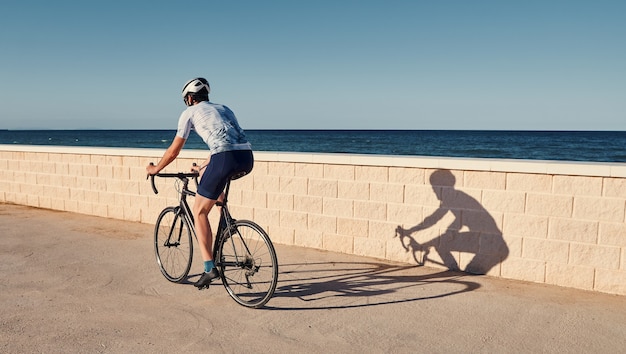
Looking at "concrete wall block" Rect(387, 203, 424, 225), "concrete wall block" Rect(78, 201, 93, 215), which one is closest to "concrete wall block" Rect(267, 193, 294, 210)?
"concrete wall block" Rect(387, 203, 424, 225)

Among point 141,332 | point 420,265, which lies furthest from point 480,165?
A: point 141,332

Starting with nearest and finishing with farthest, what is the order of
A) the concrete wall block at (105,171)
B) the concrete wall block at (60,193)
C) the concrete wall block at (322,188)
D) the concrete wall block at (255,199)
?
the concrete wall block at (322,188) < the concrete wall block at (255,199) < the concrete wall block at (105,171) < the concrete wall block at (60,193)

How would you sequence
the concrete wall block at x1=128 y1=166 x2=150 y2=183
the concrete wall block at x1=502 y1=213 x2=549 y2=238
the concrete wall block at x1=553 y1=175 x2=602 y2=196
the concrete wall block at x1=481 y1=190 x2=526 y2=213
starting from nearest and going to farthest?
1. the concrete wall block at x1=553 y1=175 x2=602 y2=196
2. the concrete wall block at x1=502 y1=213 x2=549 y2=238
3. the concrete wall block at x1=481 y1=190 x2=526 y2=213
4. the concrete wall block at x1=128 y1=166 x2=150 y2=183

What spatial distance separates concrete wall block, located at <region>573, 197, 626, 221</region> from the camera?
185 inches

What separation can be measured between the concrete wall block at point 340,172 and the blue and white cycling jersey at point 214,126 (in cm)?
215

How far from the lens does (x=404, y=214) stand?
5.85 m

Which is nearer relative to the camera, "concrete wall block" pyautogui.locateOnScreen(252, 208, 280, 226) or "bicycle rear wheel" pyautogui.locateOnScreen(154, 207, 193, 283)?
"bicycle rear wheel" pyautogui.locateOnScreen(154, 207, 193, 283)

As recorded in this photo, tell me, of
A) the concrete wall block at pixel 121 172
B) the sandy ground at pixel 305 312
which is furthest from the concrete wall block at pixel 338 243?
the concrete wall block at pixel 121 172

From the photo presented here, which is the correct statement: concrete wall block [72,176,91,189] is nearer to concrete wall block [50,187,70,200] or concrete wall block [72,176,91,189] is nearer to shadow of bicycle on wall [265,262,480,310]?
concrete wall block [50,187,70,200]

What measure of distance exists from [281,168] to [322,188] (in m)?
0.67

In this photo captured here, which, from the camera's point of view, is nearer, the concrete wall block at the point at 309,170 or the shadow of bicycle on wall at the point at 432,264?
the shadow of bicycle on wall at the point at 432,264

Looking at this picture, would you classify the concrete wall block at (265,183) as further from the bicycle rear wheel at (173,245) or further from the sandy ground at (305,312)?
the bicycle rear wheel at (173,245)

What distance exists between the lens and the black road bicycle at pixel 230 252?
13.8 ft

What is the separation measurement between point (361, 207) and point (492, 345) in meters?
2.75
